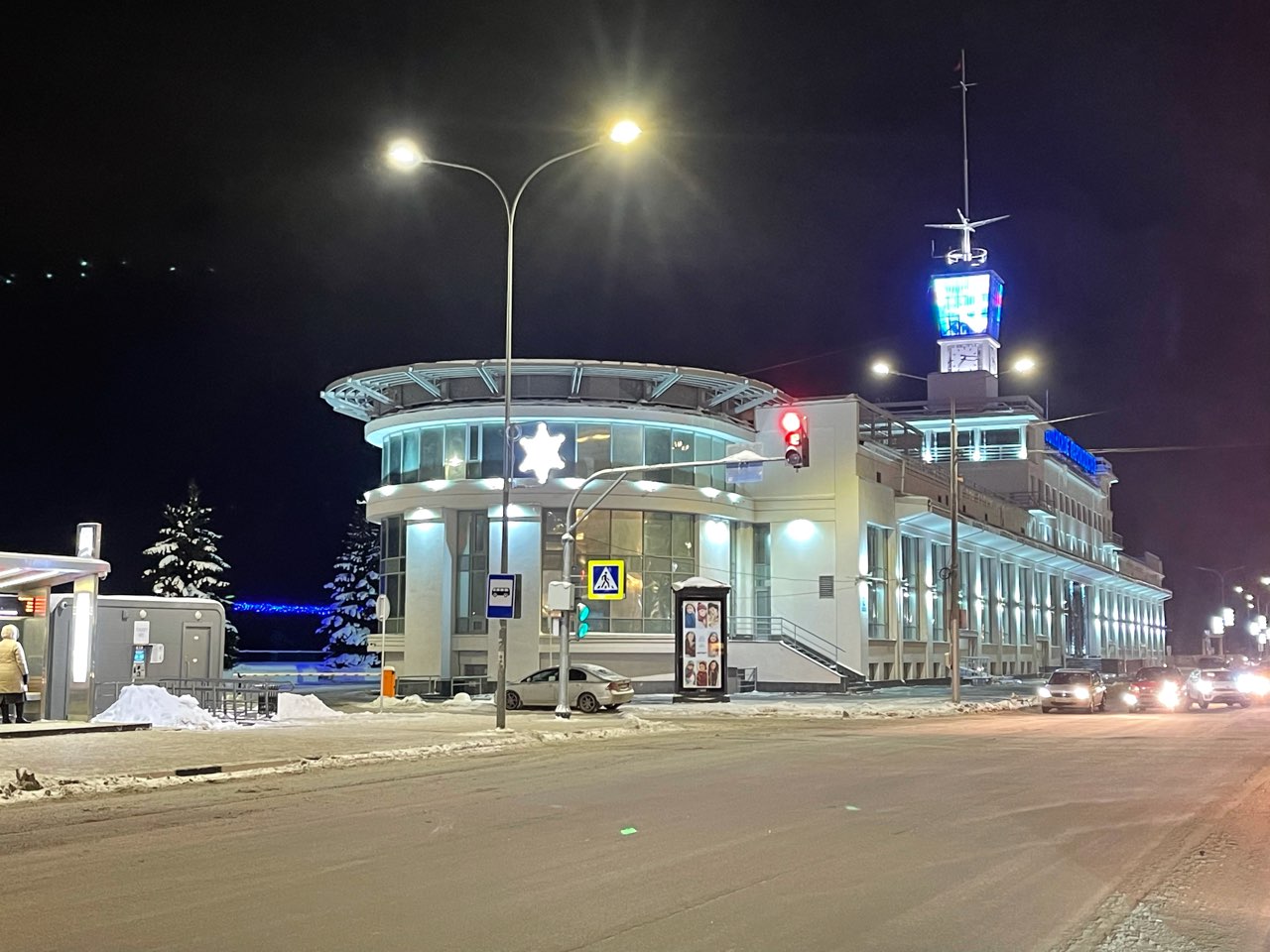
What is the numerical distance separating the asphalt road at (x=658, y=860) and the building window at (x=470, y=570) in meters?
27.7

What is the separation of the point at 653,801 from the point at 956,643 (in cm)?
2769

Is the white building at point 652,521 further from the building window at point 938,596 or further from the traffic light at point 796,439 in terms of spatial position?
the traffic light at point 796,439

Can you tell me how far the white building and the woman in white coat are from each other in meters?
23.5

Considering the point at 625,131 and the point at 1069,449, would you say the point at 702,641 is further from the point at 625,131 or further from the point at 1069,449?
the point at 1069,449

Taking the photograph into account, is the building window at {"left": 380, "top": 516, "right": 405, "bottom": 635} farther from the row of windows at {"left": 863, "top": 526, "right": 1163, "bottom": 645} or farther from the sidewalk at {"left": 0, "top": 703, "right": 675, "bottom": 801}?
the row of windows at {"left": 863, "top": 526, "right": 1163, "bottom": 645}

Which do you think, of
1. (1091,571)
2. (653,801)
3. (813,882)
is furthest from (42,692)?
(1091,571)

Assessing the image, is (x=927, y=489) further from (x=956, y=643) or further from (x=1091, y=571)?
(x=1091, y=571)

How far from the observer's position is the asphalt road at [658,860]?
7.82 meters

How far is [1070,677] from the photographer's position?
39.6 meters

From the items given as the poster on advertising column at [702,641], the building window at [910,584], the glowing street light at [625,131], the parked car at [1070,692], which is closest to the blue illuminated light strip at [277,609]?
the building window at [910,584]

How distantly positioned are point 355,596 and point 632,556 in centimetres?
4093

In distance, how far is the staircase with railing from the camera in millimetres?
49625

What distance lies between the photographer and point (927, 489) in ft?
200

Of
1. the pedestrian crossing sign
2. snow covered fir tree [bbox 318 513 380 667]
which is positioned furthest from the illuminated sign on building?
the pedestrian crossing sign
